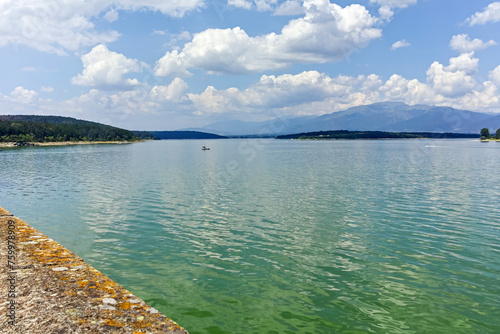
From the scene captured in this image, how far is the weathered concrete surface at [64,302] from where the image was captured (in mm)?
6625

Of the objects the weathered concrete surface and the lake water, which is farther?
the lake water

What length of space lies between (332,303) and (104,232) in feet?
68.2

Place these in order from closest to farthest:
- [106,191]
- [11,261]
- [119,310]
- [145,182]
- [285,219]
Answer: [119,310], [11,261], [285,219], [106,191], [145,182]

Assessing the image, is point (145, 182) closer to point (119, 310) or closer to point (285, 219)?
point (285, 219)

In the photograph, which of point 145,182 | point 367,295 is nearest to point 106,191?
point 145,182

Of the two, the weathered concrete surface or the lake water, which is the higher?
the weathered concrete surface

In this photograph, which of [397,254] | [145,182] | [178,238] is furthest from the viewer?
[145,182]

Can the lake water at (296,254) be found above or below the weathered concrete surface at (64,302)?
below

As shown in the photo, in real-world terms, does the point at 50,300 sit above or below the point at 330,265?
above

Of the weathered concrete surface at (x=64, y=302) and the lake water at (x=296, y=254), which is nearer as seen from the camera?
the weathered concrete surface at (x=64, y=302)

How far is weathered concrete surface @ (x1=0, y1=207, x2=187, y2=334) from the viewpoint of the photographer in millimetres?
6625

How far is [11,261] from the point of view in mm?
10070

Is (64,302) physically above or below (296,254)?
above

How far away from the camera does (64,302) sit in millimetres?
7629
